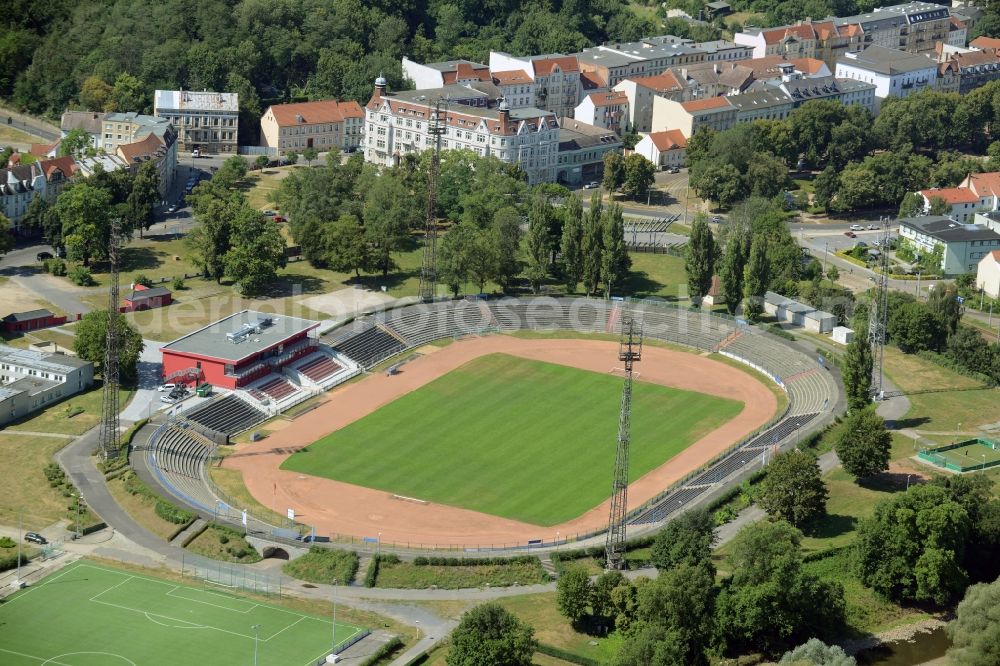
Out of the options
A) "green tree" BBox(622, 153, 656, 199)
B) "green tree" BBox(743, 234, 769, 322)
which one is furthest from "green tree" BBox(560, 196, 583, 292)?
"green tree" BBox(622, 153, 656, 199)

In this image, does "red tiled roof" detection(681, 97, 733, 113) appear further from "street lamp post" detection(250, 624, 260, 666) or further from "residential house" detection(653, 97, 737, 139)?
"street lamp post" detection(250, 624, 260, 666)

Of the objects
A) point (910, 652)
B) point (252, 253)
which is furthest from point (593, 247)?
point (910, 652)

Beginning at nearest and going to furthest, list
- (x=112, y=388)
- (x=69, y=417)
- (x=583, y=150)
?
1. (x=112, y=388)
2. (x=69, y=417)
3. (x=583, y=150)

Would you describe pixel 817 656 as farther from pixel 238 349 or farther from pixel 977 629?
pixel 238 349

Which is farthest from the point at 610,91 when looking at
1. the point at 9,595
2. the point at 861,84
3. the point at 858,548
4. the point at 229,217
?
→ the point at 9,595

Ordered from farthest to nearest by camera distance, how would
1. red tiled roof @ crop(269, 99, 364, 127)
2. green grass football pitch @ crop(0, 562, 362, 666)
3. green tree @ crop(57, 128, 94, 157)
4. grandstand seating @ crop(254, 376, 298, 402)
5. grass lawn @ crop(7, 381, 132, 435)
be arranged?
red tiled roof @ crop(269, 99, 364, 127)
green tree @ crop(57, 128, 94, 157)
grandstand seating @ crop(254, 376, 298, 402)
grass lawn @ crop(7, 381, 132, 435)
green grass football pitch @ crop(0, 562, 362, 666)

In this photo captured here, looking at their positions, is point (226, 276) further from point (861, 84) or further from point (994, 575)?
point (861, 84)
